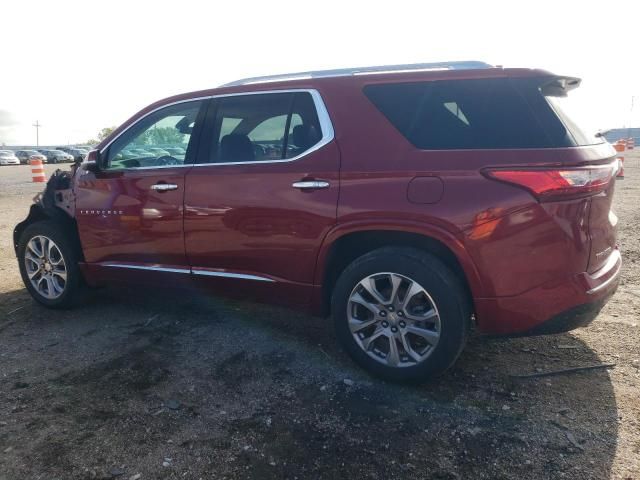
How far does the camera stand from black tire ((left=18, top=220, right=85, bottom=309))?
14.0 ft

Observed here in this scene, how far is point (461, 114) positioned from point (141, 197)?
2.46 m

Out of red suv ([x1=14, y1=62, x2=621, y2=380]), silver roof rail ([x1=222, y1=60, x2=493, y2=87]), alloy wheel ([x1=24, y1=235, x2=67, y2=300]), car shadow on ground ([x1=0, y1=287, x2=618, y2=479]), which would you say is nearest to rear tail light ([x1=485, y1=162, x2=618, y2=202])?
red suv ([x1=14, y1=62, x2=621, y2=380])

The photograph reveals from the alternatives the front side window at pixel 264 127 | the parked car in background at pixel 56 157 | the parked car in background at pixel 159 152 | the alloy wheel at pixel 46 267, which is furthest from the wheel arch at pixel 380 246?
the parked car in background at pixel 56 157

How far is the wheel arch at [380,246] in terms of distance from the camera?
8.93ft

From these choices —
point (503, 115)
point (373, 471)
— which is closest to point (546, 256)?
point (503, 115)

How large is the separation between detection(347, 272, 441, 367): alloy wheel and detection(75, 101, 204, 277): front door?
148cm

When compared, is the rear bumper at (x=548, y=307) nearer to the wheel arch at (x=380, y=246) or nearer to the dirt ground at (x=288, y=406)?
the wheel arch at (x=380, y=246)

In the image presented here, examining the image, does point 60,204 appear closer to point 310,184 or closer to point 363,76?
point 310,184

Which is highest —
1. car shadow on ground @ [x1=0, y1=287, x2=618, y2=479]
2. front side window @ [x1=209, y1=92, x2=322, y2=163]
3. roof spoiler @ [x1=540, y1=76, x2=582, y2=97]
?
roof spoiler @ [x1=540, y1=76, x2=582, y2=97]

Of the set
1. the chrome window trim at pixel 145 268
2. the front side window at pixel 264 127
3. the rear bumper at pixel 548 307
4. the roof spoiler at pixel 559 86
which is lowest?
the chrome window trim at pixel 145 268

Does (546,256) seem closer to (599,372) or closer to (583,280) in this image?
(583,280)

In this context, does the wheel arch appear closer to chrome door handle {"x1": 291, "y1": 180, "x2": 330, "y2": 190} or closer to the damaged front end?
chrome door handle {"x1": 291, "y1": 180, "x2": 330, "y2": 190}

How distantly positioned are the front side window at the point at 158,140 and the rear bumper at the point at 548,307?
2.45 metres

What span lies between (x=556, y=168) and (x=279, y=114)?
6.00 feet
